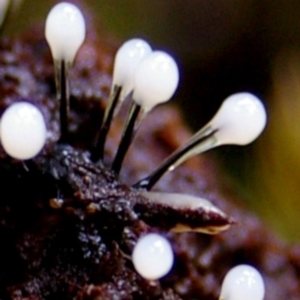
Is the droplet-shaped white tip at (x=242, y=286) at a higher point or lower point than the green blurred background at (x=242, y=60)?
lower

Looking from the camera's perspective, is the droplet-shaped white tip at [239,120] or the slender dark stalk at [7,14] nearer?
the droplet-shaped white tip at [239,120]

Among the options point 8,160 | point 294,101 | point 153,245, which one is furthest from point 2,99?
point 294,101

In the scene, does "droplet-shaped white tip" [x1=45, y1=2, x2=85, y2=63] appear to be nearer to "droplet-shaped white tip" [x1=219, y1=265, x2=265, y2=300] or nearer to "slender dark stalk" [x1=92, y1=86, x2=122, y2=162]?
"slender dark stalk" [x1=92, y1=86, x2=122, y2=162]

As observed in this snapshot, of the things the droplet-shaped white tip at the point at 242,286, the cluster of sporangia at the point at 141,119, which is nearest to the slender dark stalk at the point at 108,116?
the cluster of sporangia at the point at 141,119

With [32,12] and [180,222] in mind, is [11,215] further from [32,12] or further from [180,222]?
[32,12]

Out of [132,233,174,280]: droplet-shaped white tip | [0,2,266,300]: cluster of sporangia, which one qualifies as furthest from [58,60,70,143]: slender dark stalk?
[132,233,174,280]: droplet-shaped white tip

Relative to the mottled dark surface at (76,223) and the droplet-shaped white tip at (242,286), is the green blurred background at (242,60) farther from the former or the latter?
the droplet-shaped white tip at (242,286)

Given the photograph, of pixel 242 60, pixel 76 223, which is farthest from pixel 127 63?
pixel 242 60
